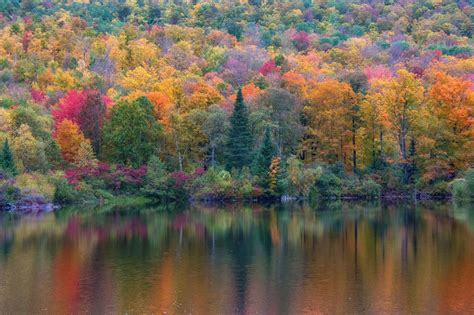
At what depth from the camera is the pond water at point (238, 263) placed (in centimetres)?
2320

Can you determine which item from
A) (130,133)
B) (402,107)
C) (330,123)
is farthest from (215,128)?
(402,107)

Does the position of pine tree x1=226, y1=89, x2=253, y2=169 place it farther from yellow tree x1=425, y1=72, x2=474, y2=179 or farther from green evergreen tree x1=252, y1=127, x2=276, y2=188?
yellow tree x1=425, y1=72, x2=474, y2=179

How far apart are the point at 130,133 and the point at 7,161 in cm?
1210

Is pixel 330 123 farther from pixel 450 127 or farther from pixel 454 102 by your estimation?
pixel 454 102

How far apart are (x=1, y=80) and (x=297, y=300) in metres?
71.4

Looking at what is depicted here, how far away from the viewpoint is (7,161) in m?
55.3

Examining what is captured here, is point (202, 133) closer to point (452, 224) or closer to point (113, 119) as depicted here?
point (113, 119)

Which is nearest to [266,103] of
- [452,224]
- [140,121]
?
[140,121]

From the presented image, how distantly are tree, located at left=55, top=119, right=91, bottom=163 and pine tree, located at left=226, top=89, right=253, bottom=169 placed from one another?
12.2 m

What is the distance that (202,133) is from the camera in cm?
6688

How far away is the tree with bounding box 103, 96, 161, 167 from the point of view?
64.5 meters

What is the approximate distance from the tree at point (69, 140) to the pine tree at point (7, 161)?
8.19m

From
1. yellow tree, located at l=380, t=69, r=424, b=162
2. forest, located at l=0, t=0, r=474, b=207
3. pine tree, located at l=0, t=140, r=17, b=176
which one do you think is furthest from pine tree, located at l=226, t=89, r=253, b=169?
pine tree, located at l=0, t=140, r=17, b=176

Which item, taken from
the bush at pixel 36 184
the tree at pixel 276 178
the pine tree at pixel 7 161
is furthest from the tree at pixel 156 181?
the pine tree at pixel 7 161
